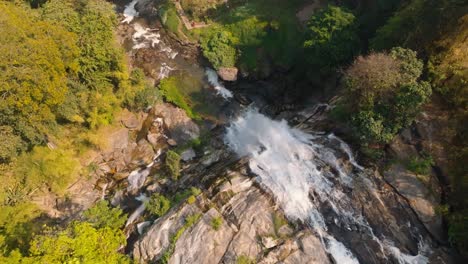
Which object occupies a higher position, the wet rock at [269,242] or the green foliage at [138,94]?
the green foliage at [138,94]

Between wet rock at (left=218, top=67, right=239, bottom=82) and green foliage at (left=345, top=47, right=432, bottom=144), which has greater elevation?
green foliage at (left=345, top=47, right=432, bottom=144)

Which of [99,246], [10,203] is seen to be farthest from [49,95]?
[99,246]

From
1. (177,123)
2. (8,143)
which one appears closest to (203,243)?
(177,123)

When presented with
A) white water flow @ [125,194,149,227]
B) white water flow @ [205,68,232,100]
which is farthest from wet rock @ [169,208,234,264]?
white water flow @ [205,68,232,100]

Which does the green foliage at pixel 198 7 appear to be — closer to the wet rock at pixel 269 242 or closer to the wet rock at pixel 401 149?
the wet rock at pixel 401 149

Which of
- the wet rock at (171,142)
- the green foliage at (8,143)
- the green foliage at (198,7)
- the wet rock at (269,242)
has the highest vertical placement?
the green foliage at (198,7)

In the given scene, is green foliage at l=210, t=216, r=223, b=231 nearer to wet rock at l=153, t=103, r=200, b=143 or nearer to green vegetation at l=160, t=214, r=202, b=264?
green vegetation at l=160, t=214, r=202, b=264

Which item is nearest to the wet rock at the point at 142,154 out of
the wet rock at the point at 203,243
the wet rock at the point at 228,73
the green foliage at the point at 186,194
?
the green foliage at the point at 186,194
